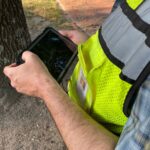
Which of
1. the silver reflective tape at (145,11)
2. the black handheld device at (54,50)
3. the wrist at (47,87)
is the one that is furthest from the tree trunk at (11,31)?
the silver reflective tape at (145,11)

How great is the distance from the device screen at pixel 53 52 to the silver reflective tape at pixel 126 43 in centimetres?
43

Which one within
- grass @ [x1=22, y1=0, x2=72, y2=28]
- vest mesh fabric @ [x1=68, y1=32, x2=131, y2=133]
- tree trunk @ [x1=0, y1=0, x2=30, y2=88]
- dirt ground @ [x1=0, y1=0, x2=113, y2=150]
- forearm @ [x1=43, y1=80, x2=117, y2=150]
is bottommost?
grass @ [x1=22, y1=0, x2=72, y2=28]

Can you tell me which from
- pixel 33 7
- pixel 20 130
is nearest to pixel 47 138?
pixel 20 130

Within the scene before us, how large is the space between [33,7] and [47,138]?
2.36 meters

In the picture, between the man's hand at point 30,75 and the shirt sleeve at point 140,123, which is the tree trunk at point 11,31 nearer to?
the man's hand at point 30,75

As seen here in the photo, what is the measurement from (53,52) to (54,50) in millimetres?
10

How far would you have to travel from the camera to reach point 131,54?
145 centimetres

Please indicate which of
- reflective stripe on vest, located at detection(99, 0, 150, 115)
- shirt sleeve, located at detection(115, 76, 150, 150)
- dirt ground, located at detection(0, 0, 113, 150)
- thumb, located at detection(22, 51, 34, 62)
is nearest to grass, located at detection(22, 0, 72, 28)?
dirt ground, located at detection(0, 0, 113, 150)

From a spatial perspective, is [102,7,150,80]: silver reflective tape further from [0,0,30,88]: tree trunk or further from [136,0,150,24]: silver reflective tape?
[0,0,30,88]: tree trunk

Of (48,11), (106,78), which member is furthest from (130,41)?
(48,11)

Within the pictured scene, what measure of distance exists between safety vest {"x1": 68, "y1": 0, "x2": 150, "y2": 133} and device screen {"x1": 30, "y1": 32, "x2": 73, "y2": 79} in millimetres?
283

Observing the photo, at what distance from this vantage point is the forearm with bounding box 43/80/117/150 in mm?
1548

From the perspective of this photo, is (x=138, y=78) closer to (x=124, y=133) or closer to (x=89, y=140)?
(x=124, y=133)

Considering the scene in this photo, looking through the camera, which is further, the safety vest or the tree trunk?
the tree trunk
